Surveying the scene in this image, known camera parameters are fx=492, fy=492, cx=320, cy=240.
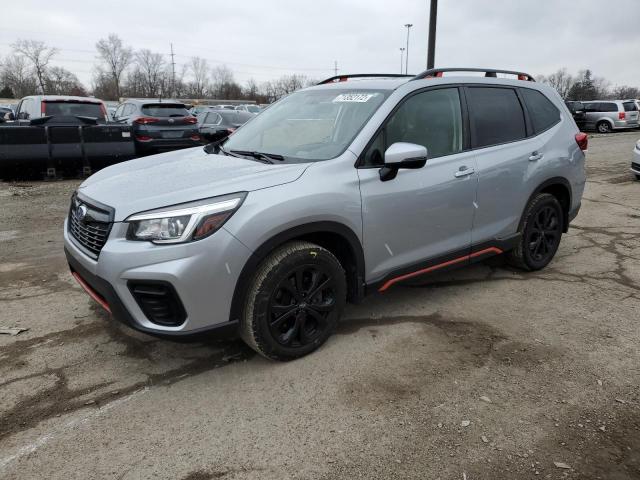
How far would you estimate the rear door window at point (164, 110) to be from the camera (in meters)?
11.8

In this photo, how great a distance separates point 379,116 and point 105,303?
215 cm

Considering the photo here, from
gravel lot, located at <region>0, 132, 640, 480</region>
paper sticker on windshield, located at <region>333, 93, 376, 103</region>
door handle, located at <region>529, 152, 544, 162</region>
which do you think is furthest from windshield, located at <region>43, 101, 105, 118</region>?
door handle, located at <region>529, 152, 544, 162</region>

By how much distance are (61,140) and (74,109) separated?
1.72 meters

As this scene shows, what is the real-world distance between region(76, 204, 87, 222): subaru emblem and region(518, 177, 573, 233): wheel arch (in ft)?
11.8

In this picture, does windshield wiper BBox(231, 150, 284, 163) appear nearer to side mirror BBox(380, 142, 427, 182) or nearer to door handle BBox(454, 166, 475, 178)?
side mirror BBox(380, 142, 427, 182)

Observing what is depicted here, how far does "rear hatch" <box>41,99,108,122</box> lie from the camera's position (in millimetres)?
10672

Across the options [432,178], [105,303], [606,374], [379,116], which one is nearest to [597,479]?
[606,374]

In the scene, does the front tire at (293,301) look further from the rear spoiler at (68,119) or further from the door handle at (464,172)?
the rear spoiler at (68,119)

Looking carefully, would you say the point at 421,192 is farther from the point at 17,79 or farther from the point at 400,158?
the point at 17,79

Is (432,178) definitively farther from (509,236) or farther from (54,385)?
(54,385)

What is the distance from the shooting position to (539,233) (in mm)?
4785

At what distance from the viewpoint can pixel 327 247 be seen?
336 cm

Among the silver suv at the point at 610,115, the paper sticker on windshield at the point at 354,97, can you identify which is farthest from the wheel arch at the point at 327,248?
the silver suv at the point at 610,115

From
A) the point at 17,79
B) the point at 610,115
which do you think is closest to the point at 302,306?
the point at 610,115
